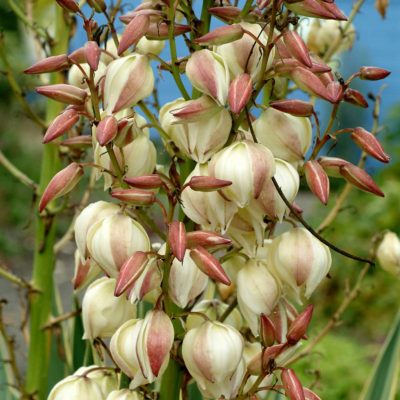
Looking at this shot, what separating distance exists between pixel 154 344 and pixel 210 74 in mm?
204

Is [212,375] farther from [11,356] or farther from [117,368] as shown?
[11,356]

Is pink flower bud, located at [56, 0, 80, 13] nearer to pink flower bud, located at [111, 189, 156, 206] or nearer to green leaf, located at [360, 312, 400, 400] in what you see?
pink flower bud, located at [111, 189, 156, 206]

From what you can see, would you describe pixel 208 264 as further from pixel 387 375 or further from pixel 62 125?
pixel 387 375

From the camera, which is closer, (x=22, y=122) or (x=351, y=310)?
(x=351, y=310)

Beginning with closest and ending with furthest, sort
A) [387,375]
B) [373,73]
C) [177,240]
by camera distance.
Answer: [177,240], [373,73], [387,375]

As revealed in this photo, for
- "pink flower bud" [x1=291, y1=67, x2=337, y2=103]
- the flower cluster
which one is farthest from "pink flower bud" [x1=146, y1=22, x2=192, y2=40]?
"pink flower bud" [x1=291, y1=67, x2=337, y2=103]

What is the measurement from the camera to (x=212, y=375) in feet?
1.99

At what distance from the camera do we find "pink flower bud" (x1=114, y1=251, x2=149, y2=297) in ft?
1.83

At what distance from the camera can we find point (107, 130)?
58 cm

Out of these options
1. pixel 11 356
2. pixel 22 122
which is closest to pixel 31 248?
pixel 22 122

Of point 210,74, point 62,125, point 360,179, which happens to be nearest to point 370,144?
point 360,179

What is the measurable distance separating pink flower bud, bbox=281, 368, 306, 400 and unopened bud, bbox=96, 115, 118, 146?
0.71 ft

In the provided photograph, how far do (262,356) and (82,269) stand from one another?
184 mm

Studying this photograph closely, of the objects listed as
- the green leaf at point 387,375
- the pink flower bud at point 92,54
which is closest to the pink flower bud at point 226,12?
the pink flower bud at point 92,54
